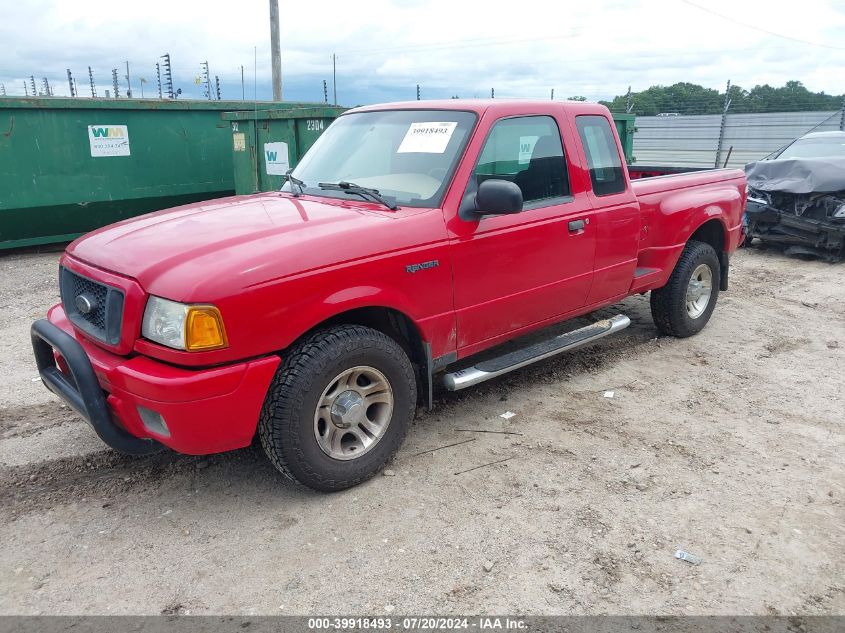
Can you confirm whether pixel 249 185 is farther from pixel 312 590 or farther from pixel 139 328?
pixel 312 590

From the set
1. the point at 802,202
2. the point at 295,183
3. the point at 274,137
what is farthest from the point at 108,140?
the point at 802,202

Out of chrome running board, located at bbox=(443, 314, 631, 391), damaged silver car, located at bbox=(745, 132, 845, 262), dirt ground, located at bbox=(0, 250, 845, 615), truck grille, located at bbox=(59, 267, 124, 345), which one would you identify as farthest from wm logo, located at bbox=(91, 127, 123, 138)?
damaged silver car, located at bbox=(745, 132, 845, 262)

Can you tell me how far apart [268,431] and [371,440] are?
0.59 m

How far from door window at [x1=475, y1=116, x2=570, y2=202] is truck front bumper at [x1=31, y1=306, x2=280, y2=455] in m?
1.77

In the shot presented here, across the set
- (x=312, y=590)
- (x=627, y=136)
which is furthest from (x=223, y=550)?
(x=627, y=136)

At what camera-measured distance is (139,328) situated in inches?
114

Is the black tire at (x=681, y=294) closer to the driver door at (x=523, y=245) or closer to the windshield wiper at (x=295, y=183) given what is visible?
the driver door at (x=523, y=245)

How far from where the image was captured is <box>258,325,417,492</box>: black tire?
3.04 m

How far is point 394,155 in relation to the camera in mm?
3994

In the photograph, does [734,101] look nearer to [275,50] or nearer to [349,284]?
[275,50]

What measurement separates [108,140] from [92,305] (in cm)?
709

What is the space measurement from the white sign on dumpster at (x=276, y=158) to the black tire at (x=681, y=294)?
526 cm

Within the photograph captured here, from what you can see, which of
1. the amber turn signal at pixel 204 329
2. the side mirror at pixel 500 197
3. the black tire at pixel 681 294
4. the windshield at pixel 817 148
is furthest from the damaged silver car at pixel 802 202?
the amber turn signal at pixel 204 329

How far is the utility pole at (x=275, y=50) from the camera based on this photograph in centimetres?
1477
